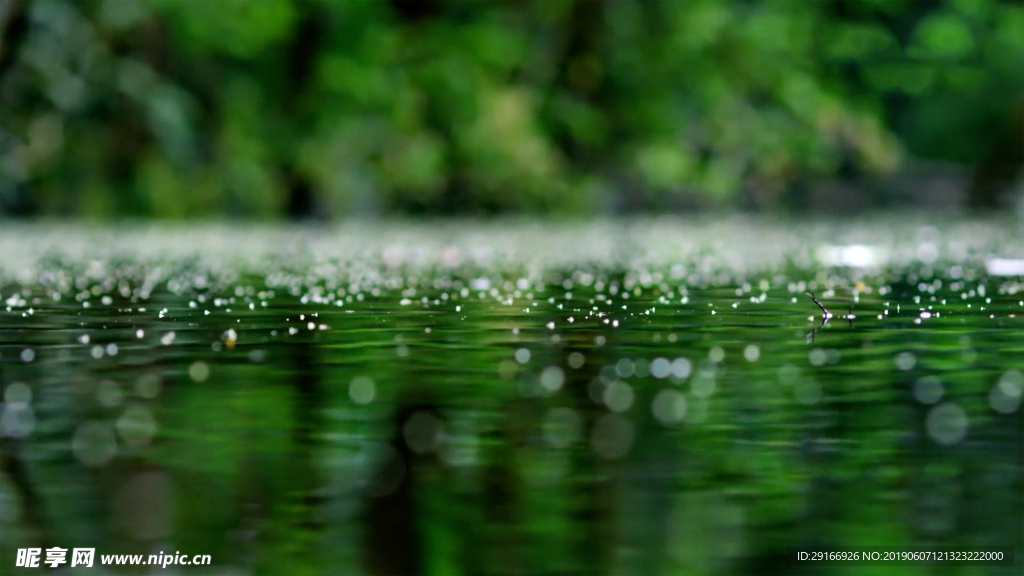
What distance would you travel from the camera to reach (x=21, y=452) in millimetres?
4461

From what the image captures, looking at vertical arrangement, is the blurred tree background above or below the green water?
above

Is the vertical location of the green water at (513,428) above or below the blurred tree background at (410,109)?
below

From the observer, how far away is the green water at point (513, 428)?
342 centimetres

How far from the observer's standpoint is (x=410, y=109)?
26.8 metres

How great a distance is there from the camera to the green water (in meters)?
3.42

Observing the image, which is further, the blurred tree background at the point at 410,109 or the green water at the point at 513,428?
the blurred tree background at the point at 410,109

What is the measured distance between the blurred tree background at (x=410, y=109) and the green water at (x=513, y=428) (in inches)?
586

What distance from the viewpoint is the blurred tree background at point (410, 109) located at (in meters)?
24.8

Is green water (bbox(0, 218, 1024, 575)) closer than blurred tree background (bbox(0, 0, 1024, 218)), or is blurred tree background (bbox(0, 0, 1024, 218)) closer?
green water (bbox(0, 218, 1024, 575))

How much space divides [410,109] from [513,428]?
22297 mm

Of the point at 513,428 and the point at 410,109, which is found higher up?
the point at 410,109

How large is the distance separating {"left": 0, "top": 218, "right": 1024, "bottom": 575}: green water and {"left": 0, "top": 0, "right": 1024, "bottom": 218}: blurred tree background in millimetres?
14894

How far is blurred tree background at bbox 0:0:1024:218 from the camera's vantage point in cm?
2478

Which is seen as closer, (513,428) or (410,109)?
(513,428)
